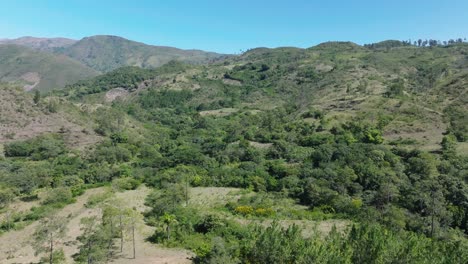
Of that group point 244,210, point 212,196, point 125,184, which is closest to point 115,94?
point 125,184

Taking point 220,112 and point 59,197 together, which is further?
point 220,112

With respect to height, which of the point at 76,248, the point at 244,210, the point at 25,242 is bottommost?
the point at 25,242

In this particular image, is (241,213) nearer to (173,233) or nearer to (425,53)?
(173,233)

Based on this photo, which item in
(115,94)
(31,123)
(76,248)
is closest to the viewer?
(76,248)

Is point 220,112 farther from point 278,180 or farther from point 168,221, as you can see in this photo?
point 168,221

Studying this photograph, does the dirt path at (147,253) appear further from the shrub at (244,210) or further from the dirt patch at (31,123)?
the dirt patch at (31,123)

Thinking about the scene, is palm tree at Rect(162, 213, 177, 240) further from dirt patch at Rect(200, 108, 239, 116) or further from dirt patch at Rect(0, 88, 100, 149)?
dirt patch at Rect(200, 108, 239, 116)

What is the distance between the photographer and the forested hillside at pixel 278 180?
104 feet

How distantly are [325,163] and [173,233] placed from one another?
3344 centimetres

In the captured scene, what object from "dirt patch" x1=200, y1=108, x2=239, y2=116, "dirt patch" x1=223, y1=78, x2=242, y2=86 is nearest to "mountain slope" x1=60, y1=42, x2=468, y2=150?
"dirt patch" x1=223, y1=78, x2=242, y2=86

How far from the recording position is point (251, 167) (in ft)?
216

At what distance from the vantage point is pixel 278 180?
195 feet

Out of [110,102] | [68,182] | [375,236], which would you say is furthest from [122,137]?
[110,102]

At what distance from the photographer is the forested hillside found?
104 ft
